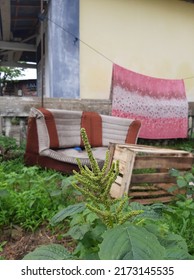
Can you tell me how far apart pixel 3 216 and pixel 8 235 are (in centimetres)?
17

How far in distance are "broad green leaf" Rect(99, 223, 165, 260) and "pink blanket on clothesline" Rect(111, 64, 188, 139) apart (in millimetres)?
5179

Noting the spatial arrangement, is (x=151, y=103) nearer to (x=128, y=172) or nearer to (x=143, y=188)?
(x=143, y=188)

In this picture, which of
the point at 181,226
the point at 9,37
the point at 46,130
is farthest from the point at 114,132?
the point at 9,37

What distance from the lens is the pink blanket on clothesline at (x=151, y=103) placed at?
6.06m

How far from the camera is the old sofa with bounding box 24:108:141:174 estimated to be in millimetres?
4195

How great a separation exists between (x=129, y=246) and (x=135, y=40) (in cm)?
666

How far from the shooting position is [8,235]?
88.2 inches

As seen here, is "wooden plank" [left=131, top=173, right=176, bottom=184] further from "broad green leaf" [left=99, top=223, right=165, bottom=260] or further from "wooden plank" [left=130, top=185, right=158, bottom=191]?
"broad green leaf" [left=99, top=223, right=165, bottom=260]

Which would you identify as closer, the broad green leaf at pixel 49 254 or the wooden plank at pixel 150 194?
the broad green leaf at pixel 49 254

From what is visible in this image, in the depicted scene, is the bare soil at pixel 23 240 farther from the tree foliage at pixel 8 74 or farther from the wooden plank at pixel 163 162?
the tree foliage at pixel 8 74

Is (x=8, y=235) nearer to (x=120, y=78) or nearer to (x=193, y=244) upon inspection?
(x=193, y=244)

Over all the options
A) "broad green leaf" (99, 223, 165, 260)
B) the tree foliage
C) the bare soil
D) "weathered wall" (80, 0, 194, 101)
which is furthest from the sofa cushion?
the tree foliage

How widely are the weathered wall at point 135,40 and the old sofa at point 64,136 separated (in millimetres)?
1619

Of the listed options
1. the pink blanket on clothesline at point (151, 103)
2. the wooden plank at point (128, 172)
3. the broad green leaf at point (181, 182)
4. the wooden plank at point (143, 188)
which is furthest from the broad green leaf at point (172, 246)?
the pink blanket on clothesline at point (151, 103)
